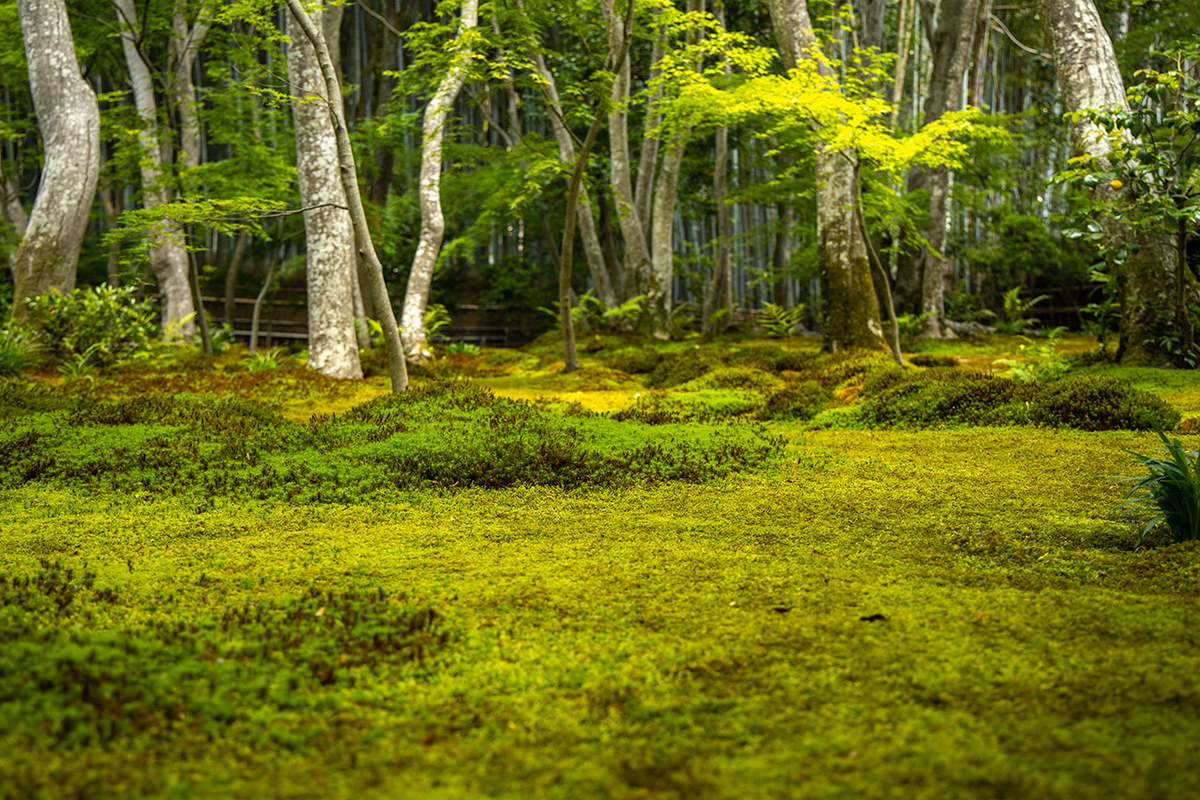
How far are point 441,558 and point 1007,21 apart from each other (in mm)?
26793

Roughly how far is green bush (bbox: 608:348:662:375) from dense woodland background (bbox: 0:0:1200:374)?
7.31 ft

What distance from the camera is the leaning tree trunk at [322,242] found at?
9.25 meters

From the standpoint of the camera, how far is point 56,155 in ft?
34.5

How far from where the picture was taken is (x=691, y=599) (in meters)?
2.68

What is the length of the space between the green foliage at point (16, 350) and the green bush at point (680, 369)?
6.72 meters

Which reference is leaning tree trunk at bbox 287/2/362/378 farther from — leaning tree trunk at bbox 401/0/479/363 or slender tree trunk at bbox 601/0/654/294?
slender tree trunk at bbox 601/0/654/294

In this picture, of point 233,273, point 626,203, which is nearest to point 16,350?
point 626,203

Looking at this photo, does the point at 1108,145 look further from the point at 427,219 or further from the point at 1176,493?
the point at 427,219

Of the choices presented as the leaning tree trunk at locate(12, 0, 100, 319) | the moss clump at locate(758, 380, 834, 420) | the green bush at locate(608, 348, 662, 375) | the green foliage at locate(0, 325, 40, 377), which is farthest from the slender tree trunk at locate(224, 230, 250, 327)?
the moss clump at locate(758, 380, 834, 420)

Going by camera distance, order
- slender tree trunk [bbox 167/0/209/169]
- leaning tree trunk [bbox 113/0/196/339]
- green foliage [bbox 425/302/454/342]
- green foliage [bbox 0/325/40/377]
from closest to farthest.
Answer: green foliage [bbox 0/325/40/377], slender tree trunk [bbox 167/0/209/169], leaning tree trunk [bbox 113/0/196/339], green foliage [bbox 425/302/454/342]

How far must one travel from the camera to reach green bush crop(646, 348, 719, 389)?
8906 mm

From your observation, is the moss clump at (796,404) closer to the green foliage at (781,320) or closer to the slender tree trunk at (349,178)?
the slender tree trunk at (349,178)

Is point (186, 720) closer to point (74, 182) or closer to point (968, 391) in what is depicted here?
point (968, 391)

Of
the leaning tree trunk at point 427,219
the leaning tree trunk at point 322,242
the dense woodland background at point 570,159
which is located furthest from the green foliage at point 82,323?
the leaning tree trunk at point 427,219
